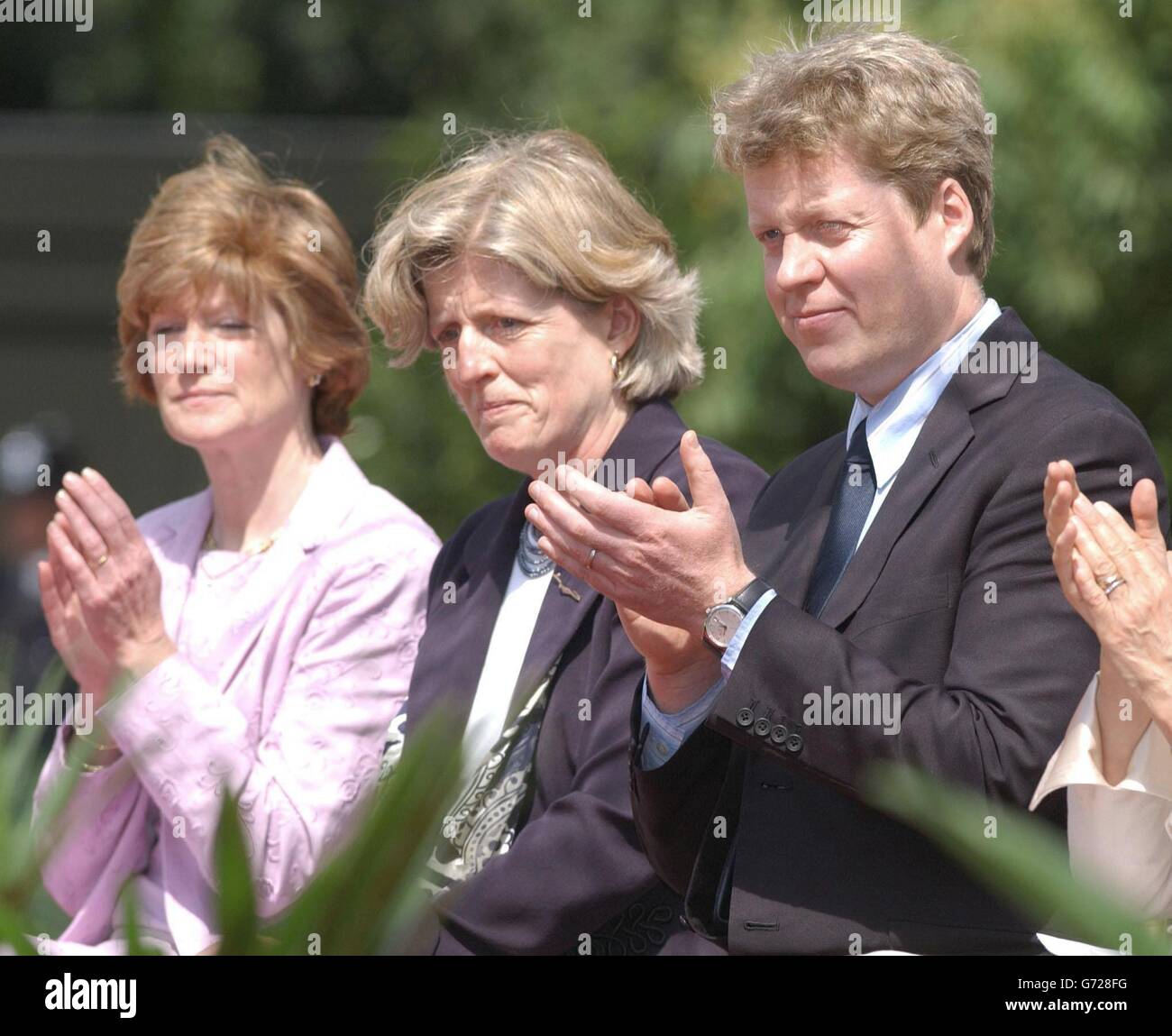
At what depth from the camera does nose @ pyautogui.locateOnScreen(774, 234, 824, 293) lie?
253 cm

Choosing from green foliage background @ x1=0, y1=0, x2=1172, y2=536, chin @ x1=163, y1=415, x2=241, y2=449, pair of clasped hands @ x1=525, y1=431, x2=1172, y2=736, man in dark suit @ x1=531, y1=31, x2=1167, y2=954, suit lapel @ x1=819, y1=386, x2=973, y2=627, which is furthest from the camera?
green foliage background @ x1=0, y1=0, x2=1172, y2=536

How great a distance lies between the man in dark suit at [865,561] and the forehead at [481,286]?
659mm

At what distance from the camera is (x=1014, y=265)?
5.77m

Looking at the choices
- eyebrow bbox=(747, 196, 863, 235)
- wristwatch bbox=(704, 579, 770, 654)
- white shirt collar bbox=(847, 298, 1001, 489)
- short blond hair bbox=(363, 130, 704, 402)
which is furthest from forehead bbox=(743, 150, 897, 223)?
short blond hair bbox=(363, 130, 704, 402)

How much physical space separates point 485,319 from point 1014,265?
298cm

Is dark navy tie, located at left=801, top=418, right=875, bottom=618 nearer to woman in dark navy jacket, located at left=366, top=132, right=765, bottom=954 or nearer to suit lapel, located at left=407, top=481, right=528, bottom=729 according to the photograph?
woman in dark navy jacket, located at left=366, top=132, right=765, bottom=954

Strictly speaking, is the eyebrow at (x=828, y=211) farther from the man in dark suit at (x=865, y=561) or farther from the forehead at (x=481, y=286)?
the forehead at (x=481, y=286)

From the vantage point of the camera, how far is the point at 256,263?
3777mm

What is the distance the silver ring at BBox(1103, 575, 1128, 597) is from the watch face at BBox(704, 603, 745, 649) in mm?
504

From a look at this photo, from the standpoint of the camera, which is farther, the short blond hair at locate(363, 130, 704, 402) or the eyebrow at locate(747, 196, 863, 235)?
the short blond hair at locate(363, 130, 704, 402)

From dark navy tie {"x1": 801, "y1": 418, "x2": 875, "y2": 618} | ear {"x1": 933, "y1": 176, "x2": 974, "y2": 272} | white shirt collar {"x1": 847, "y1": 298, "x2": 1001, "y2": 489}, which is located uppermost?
ear {"x1": 933, "y1": 176, "x2": 974, "y2": 272}

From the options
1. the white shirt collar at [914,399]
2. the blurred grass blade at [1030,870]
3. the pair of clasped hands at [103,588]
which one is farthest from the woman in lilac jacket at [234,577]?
the blurred grass blade at [1030,870]

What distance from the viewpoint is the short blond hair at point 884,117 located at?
251 centimetres

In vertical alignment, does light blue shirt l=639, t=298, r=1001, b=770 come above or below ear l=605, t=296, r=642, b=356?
below
